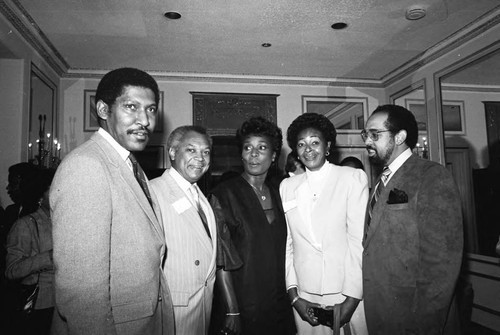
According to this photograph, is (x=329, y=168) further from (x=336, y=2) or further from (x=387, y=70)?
(x=387, y=70)

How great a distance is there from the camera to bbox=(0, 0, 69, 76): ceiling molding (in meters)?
3.69

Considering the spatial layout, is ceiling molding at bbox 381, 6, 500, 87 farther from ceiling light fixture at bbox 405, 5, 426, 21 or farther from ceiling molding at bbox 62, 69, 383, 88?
ceiling light fixture at bbox 405, 5, 426, 21

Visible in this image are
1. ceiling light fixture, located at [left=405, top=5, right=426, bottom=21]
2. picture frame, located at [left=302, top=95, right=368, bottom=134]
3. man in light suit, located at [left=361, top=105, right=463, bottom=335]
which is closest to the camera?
man in light suit, located at [left=361, top=105, right=463, bottom=335]

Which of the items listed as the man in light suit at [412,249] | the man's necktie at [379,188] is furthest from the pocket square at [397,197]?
the man's necktie at [379,188]

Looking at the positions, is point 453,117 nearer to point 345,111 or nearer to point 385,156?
point 345,111

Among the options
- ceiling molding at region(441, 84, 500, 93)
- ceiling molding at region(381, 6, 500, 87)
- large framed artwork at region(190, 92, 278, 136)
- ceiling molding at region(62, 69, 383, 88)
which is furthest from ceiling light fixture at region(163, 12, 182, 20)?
ceiling molding at region(441, 84, 500, 93)

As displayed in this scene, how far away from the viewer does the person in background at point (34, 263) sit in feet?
7.31

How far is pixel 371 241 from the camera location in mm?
1803

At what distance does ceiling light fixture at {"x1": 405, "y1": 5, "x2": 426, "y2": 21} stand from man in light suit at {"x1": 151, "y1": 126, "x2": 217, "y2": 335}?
3.23 meters

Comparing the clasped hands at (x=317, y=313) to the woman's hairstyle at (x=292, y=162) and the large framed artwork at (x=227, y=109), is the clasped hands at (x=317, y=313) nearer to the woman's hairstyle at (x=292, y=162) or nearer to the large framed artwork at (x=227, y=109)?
the woman's hairstyle at (x=292, y=162)

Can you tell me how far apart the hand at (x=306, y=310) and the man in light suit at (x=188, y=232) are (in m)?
0.53

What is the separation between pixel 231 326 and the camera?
1960 millimetres

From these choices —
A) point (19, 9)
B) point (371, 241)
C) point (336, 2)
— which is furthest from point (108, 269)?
point (19, 9)

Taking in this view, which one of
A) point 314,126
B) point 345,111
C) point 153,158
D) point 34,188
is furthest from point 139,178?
point 345,111
